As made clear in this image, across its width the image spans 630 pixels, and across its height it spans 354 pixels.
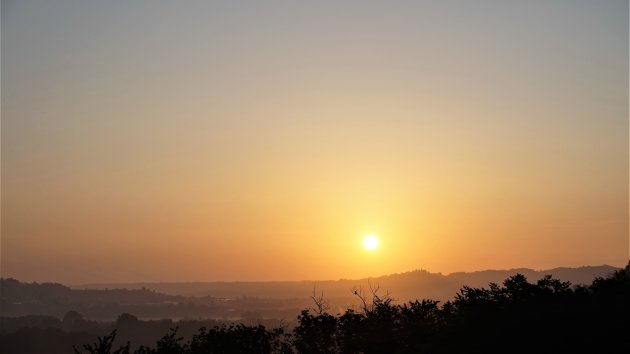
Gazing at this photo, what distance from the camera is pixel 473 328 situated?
3722 cm

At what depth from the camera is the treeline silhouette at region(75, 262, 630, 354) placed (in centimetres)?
3341

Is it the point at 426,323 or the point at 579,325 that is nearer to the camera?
the point at 579,325

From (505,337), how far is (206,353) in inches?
889

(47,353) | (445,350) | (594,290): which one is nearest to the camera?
(445,350)

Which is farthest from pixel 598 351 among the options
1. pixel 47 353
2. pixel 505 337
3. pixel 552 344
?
pixel 47 353

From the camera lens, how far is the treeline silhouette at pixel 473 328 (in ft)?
110

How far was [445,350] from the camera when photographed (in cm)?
3550

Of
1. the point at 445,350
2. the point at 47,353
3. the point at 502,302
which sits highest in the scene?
the point at 502,302

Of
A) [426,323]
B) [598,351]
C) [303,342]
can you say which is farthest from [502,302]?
[303,342]

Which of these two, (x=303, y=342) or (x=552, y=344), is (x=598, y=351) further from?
(x=303, y=342)

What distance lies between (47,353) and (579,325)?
600 ft

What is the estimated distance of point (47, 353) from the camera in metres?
179

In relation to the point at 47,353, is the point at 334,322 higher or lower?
higher

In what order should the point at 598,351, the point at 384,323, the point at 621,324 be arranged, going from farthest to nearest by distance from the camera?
the point at 384,323 < the point at 621,324 < the point at 598,351
